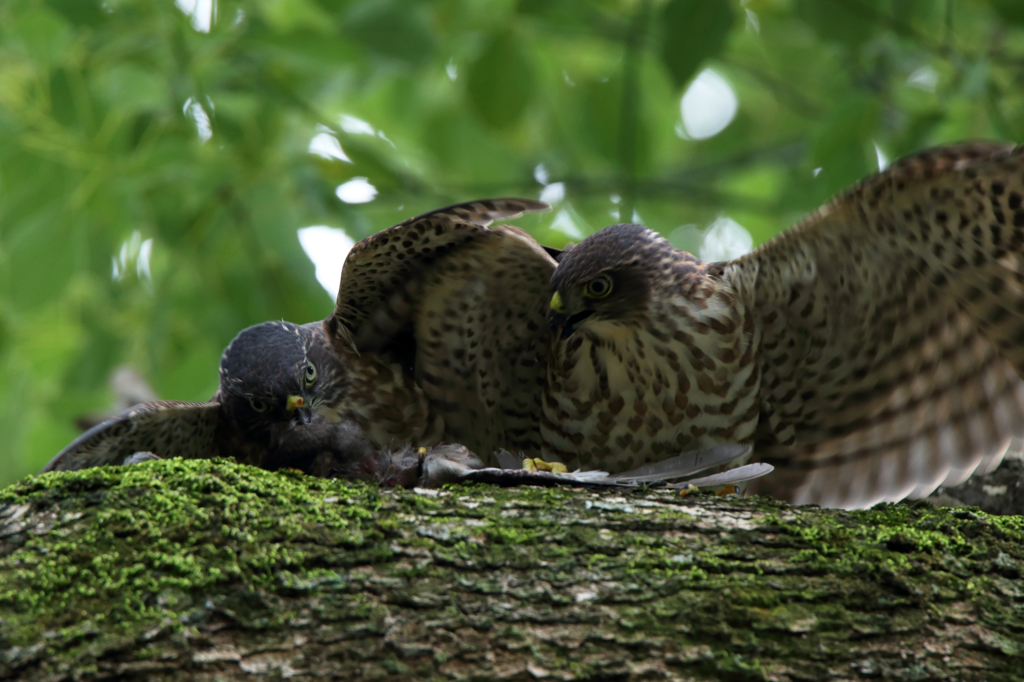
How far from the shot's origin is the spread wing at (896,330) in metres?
2.90

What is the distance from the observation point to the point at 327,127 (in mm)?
5000

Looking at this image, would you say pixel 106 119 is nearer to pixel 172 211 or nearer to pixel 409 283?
pixel 172 211

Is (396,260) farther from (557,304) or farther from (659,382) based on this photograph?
(659,382)

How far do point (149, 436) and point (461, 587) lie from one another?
2.05 meters

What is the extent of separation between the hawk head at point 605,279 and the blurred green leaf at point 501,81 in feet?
3.68

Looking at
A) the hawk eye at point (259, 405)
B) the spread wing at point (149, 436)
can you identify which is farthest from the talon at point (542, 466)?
the spread wing at point (149, 436)

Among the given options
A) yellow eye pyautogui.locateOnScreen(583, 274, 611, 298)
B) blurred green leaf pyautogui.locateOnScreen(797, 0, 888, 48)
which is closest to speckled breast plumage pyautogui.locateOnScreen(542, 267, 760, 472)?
yellow eye pyautogui.locateOnScreen(583, 274, 611, 298)

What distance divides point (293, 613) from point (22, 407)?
386 centimetres

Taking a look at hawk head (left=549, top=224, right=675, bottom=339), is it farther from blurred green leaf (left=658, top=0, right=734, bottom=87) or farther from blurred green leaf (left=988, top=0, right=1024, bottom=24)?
blurred green leaf (left=988, top=0, right=1024, bottom=24)

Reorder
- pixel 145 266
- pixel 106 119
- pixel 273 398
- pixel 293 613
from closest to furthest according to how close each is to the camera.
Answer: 1. pixel 293 613
2. pixel 273 398
3. pixel 106 119
4. pixel 145 266

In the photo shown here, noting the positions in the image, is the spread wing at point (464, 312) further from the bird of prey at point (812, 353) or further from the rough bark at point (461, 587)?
the rough bark at point (461, 587)

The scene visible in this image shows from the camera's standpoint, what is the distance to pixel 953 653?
2.08 m

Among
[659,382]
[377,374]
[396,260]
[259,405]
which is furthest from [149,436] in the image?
[659,382]

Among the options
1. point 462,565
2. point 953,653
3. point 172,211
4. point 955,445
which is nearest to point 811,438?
point 955,445
